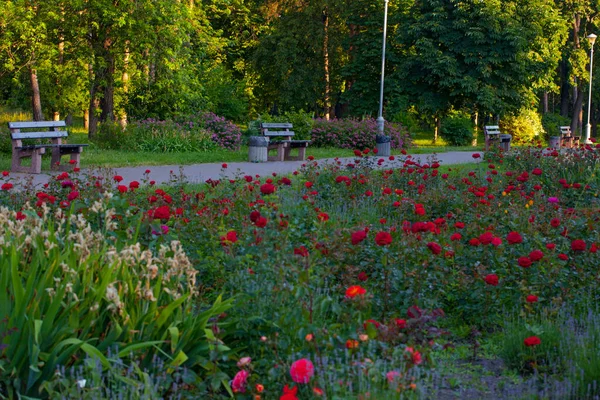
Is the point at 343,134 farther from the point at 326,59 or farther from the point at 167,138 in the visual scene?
the point at 326,59

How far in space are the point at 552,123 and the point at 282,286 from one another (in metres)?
42.5

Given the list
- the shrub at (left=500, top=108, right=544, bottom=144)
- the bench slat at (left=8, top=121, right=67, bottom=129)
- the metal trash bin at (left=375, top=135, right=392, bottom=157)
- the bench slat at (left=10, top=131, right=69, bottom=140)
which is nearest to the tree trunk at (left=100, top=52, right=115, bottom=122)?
the metal trash bin at (left=375, top=135, right=392, bottom=157)

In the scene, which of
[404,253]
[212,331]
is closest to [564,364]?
[404,253]

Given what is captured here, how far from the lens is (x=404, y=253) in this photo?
556cm

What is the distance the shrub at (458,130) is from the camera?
34531 mm

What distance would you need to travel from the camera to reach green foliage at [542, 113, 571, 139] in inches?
1709

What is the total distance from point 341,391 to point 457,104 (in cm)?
3639

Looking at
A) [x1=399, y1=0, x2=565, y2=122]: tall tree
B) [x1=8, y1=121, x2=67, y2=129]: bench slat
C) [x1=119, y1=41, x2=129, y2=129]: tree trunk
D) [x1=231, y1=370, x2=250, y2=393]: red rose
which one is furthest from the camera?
[x1=399, y1=0, x2=565, y2=122]: tall tree

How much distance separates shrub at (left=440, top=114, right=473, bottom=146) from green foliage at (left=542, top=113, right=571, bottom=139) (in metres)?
9.94

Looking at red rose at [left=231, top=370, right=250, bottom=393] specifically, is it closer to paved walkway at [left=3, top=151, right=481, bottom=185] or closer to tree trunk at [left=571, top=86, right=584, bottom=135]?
paved walkway at [left=3, top=151, right=481, bottom=185]

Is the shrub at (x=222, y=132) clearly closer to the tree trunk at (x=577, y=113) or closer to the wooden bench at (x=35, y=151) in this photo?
the wooden bench at (x=35, y=151)

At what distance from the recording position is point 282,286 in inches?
170

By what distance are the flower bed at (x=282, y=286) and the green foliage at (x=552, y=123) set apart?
36.7 metres

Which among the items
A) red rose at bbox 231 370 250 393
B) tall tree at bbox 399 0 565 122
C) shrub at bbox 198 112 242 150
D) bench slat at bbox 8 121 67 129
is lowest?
red rose at bbox 231 370 250 393
